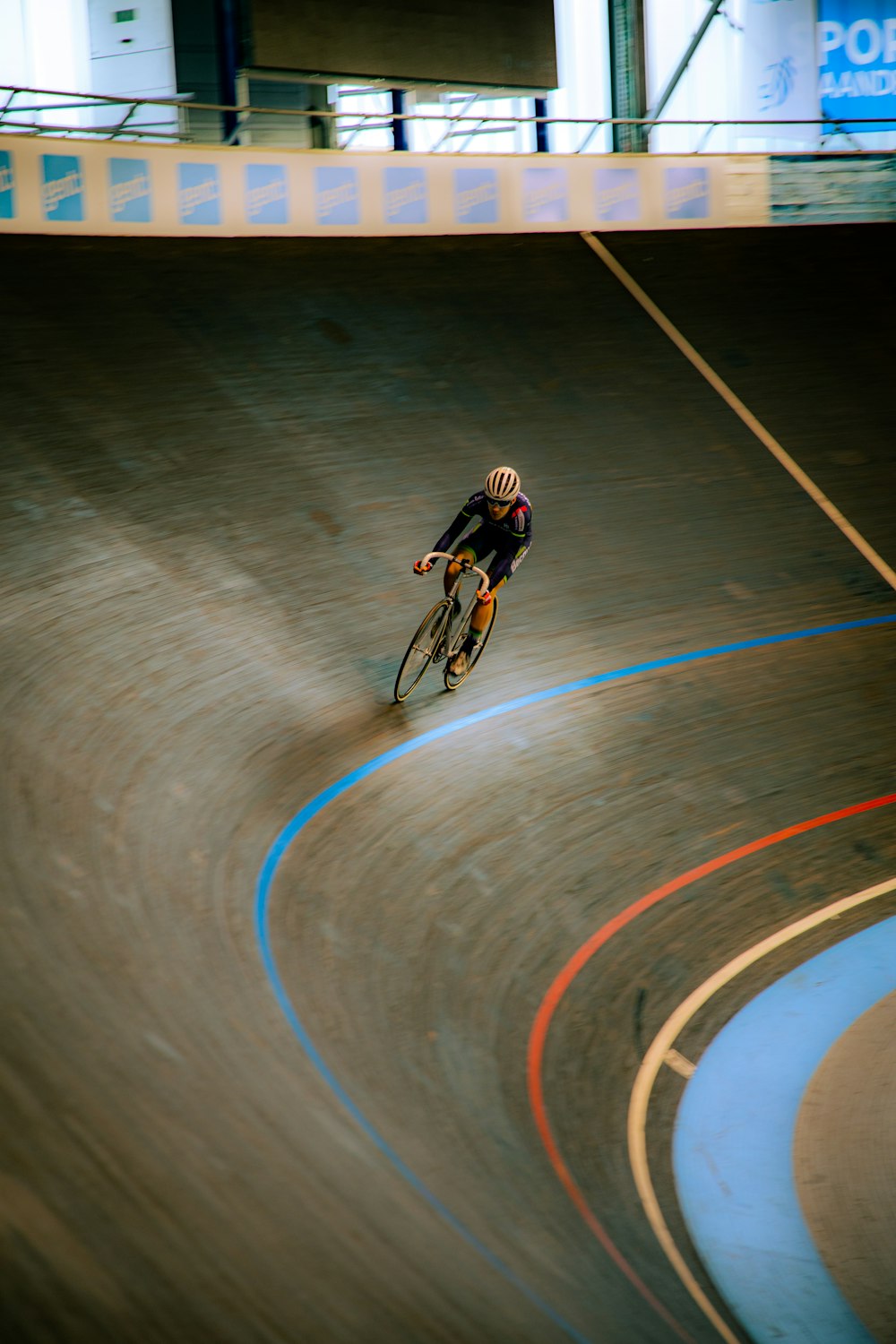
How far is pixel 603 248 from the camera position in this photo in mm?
11906

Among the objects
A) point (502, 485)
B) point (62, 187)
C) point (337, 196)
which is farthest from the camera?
point (337, 196)

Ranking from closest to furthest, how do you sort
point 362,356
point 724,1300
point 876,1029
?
point 724,1300 < point 876,1029 < point 362,356

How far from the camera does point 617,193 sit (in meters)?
12.1

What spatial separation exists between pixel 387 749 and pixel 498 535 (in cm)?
134

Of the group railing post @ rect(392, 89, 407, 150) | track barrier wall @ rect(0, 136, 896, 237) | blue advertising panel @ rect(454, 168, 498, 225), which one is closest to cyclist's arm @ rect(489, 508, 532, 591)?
track barrier wall @ rect(0, 136, 896, 237)

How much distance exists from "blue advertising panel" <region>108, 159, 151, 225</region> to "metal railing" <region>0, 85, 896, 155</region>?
1.16ft

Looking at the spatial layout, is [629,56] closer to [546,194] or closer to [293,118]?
[546,194]

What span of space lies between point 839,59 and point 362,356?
7.69 metres

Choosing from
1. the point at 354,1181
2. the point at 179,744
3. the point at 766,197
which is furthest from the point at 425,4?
the point at 354,1181

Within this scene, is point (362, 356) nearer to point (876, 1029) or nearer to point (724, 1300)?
point (876, 1029)

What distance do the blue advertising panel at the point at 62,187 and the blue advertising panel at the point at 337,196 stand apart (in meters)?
2.18

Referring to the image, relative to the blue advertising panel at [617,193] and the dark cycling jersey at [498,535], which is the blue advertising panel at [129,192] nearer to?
the blue advertising panel at [617,193]

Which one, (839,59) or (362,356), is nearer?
(362,356)

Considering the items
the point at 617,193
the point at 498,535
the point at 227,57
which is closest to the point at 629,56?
the point at 617,193
